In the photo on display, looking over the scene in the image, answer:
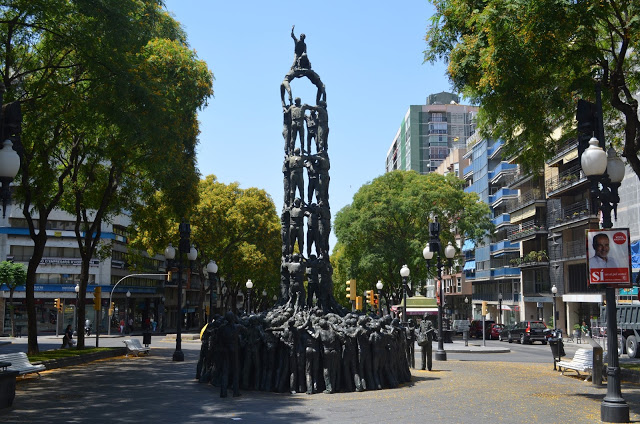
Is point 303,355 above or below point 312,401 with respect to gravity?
above

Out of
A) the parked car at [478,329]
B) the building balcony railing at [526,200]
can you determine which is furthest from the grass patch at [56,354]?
the building balcony railing at [526,200]

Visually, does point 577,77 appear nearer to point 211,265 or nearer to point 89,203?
point 211,265

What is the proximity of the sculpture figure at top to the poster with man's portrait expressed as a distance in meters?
Result: 12.5

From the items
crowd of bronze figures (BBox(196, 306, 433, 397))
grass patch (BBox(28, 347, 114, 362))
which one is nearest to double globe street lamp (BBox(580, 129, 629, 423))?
crowd of bronze figures (BBox(196, 306, 433, 397))

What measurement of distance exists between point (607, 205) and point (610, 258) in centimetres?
104

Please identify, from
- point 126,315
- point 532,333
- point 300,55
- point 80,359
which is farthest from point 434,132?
point 80,359

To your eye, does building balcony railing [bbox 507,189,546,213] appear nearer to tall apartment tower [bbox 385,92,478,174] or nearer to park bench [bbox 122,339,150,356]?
park bench [bbox 122,339,150,356]

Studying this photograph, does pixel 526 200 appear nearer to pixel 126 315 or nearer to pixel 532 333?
pixel 532 333

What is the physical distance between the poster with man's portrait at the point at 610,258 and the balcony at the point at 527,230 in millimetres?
44921

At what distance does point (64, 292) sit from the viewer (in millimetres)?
57000

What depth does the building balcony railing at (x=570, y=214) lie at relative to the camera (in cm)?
4728

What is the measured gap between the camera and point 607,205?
40.5 ft

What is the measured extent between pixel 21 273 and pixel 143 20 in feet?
119

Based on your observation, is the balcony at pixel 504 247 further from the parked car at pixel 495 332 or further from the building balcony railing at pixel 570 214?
the parked car at pixel 495 332
